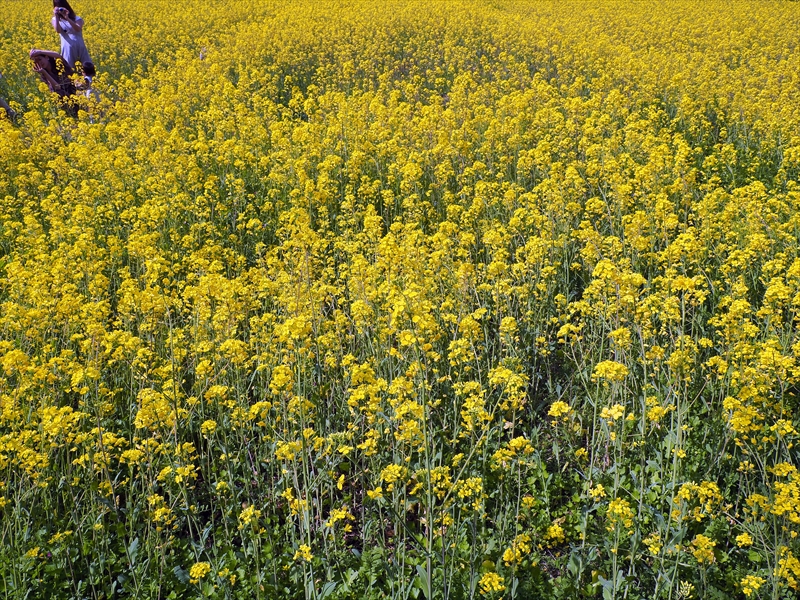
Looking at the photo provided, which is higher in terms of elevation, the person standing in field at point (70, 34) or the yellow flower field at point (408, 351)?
the person standing in field at point (70, 34)

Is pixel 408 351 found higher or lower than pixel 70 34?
lower

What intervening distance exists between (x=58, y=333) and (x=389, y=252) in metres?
2.78

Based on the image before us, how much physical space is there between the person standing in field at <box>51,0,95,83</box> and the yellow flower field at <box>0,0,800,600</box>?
2.62 feet

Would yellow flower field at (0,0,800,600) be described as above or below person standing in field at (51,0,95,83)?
below

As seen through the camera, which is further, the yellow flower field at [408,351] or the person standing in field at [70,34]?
the person standing in field at [70,34]

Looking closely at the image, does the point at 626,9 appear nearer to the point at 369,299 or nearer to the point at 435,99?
the point at 435,99

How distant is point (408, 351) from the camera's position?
4023mm

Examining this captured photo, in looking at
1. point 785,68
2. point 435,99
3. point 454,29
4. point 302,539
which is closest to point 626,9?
point 454,29

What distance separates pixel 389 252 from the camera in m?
4.70

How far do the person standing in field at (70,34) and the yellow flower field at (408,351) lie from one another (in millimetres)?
798

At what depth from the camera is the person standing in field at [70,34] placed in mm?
11258

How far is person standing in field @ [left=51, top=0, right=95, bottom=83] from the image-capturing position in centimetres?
1126

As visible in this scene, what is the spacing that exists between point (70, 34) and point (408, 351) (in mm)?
11015

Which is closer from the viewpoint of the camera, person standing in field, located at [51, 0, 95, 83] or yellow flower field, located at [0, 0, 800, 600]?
yellow flower field, located at [0, 0, 800, 600]
